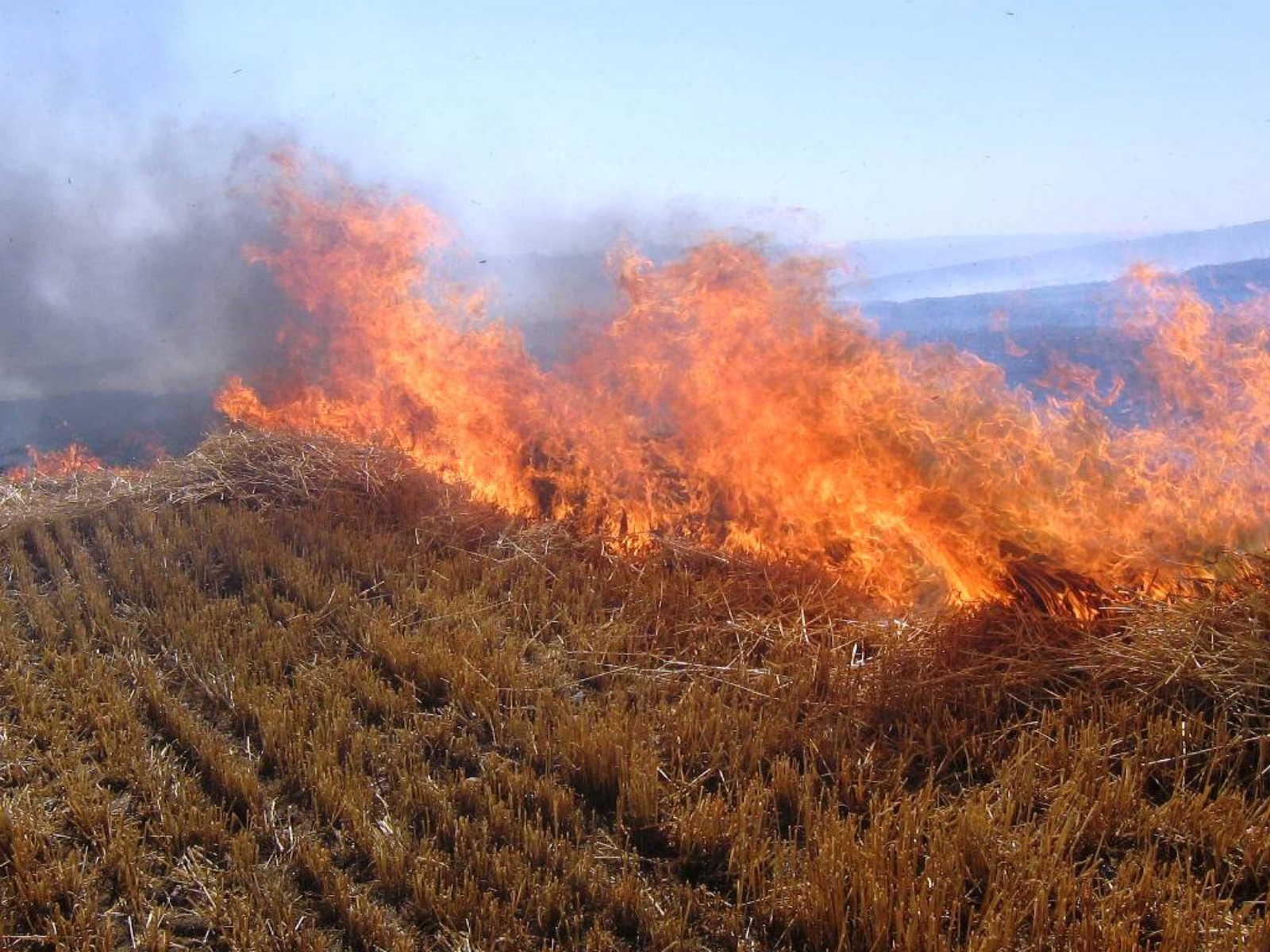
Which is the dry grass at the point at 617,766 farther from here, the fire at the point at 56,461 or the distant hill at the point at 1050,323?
the distant hill at the point at 1050,323

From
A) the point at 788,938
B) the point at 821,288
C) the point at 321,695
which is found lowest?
Answer: the point at 788,938

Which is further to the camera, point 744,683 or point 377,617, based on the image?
point 377,617

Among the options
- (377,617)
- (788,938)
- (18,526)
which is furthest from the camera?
(18,526)

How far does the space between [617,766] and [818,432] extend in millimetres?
3443

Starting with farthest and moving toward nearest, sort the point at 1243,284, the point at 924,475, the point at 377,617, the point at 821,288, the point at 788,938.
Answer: the point at 1243,284 → the point at 821,288 → the point at 924,475 → the point at 377,617 → the point at 788,938

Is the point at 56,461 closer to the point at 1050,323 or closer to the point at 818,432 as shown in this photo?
the point at 818,432

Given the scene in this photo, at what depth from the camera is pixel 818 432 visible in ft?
19.3

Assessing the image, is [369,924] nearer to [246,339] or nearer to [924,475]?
[924,475]

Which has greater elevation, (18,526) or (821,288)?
(821,288)

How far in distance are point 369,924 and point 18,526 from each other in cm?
514

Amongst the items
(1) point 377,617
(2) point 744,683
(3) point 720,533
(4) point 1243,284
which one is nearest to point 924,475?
(3) point 720,533

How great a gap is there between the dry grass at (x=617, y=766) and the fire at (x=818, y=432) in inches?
28.5

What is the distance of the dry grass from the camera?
2.28 meters

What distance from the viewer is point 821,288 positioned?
22.0 ft
